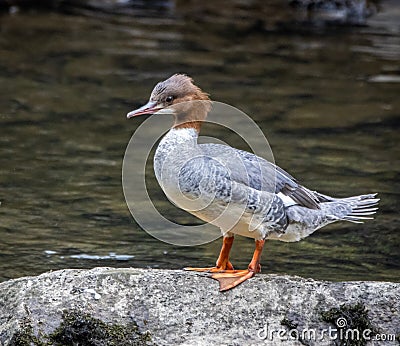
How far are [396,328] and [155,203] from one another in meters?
3.63

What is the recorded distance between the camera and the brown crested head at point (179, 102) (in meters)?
4.78

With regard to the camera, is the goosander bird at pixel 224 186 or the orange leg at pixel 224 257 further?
the orange leg at pixel 224 257

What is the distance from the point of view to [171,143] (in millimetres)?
4742

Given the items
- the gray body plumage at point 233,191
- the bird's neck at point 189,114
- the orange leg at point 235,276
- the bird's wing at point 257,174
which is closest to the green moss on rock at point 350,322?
the orange leg at point 235,276

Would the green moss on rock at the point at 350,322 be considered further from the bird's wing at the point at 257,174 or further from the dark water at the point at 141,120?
the dark water at the point at 141,120

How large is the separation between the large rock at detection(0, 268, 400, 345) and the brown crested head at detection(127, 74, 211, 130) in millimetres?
915

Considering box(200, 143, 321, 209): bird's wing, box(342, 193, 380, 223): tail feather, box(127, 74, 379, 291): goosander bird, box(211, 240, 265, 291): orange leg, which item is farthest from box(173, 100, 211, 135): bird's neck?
box(342, 193, 380, 223): tail feather

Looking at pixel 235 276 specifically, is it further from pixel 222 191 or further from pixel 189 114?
pixel 189 114

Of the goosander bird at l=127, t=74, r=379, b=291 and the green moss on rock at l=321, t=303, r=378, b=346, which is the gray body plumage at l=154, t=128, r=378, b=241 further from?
the green moss on rock at l=321, t=303, r=378, b=346

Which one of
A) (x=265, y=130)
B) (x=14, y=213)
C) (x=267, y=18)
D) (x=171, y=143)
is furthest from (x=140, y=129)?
(x=267, y=18)

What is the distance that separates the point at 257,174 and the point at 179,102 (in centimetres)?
62

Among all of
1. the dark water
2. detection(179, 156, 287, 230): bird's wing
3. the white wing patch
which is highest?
detection(179, 156, 287, 230): bird's wing

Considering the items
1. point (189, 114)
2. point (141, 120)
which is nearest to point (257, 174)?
point (189, 114)

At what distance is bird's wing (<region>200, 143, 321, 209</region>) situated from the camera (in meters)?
4.67
